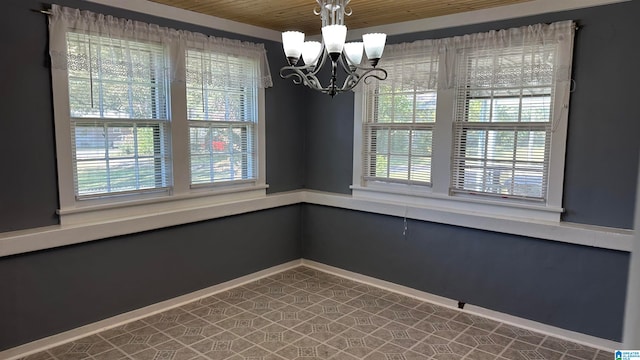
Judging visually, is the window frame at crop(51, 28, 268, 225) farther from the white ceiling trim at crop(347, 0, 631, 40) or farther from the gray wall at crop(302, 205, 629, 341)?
the white ceiling trim at crop(347, 0, 631, 40)

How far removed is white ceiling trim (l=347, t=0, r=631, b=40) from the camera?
10.3ft

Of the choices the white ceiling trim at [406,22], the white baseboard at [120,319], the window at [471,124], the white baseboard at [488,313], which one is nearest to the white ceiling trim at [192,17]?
the white ceiling trim at [406,22]

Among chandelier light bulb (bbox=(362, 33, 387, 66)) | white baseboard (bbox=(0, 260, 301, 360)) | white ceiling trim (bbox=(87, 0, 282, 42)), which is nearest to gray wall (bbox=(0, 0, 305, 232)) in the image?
white ceiling trim (bbox=(87, 0, 282, 42))

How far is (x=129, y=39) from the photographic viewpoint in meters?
3.32

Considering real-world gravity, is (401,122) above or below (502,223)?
above

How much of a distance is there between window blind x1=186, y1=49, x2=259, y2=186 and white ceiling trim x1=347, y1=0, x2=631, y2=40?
1264 millimetres

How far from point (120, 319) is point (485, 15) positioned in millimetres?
3774

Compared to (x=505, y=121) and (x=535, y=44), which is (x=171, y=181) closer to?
(x=505, y=121)

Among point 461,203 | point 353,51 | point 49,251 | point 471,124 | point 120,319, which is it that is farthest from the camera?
point 461,203

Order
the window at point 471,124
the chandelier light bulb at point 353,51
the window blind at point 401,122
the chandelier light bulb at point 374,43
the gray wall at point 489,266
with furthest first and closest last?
1. the window blind at point 401,122
2. the window at point 471,124
3. the gray wall at point 489,266
4. the chandelier light bulb at point 353,51
5. the chandelier light bulb at point 374,43

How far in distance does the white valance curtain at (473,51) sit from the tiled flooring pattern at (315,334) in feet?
6.40

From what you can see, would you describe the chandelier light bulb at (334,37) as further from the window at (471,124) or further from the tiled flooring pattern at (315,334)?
the tiled flooring pattern at (315,334)

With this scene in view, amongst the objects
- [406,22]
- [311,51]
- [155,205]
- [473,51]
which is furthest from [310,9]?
[155,205]

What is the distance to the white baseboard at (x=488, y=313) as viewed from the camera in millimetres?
3172
